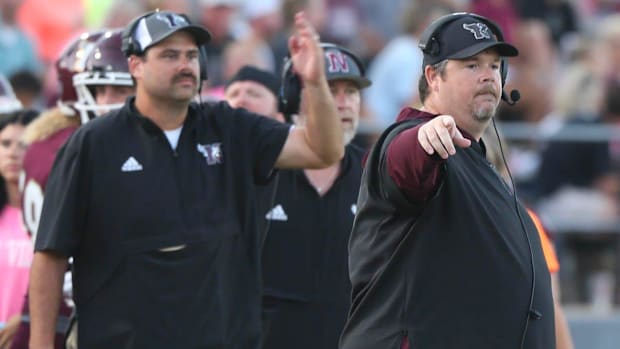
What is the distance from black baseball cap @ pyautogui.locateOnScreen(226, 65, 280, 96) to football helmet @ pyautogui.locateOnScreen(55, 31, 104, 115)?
31.1 inches

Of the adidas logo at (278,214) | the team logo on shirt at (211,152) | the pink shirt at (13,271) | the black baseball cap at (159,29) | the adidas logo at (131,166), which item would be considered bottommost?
the pink shirt at (13,271)

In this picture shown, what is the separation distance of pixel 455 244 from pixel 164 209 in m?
1.50

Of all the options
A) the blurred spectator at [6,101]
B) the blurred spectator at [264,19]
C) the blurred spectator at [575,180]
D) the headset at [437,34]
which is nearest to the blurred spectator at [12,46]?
the blurred spectator at [264,19]

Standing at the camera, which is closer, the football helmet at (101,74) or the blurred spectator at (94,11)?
the football helmet at (101,74)

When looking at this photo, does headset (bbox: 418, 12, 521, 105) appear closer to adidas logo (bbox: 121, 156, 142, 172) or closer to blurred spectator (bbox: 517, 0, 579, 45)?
adidas logo (bbox: 121, 156, 142, 172)

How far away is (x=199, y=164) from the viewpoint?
21.5ft

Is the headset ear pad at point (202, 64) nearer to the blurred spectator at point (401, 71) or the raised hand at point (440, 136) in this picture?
the raised hand at point (440, 136)

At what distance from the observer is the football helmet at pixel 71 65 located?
25.6 ft

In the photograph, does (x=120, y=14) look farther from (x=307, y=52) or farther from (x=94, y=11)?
(x=307, y=52)

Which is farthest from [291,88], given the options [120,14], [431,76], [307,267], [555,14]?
[555,14]

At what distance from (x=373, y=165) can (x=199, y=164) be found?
1.32 meters

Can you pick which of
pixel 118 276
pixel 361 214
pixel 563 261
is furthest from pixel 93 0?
pixel 361 214

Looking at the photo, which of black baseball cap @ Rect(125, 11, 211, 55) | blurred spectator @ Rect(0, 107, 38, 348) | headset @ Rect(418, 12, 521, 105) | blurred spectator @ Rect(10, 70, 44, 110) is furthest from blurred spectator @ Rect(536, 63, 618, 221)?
headset @ Rect(418, 12, 521, 105)

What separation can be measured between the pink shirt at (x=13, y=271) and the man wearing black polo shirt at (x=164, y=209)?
1377 mm
